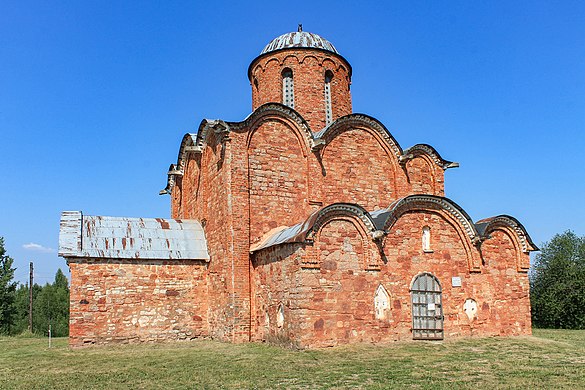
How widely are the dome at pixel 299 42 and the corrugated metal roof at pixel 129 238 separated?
7.34 meters

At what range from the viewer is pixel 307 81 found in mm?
19438

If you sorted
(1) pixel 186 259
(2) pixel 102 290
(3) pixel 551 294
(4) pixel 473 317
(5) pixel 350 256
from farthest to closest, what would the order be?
(3) pixel 551 294 < (1) pixel 186 259 < (2) pixel 102 290 < (4) pixel 473 317 < (5) pixel 350 256

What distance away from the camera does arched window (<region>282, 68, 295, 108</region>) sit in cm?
1934

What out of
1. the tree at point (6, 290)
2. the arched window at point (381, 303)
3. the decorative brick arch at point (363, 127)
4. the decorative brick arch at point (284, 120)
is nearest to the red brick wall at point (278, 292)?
the arched window at point (381, 303)

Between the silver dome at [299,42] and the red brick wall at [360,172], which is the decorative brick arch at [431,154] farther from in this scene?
the silver dome at [299,42]

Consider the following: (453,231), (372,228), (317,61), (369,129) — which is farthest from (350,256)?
(317,61)

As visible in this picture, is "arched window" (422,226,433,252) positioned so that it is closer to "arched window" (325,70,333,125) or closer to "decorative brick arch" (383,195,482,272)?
"decorative brick arch" (383,195,482,272)

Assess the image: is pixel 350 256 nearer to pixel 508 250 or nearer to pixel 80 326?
pixel 508 250

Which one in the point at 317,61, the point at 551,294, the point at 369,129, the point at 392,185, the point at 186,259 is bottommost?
the point at 551,294

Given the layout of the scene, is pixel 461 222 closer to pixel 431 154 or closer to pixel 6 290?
pixel 431 154

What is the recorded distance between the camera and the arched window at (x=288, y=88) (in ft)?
63.5

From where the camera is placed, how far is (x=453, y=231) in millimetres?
14891

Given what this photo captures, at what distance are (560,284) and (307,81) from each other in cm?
1662

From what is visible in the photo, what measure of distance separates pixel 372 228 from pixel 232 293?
4.40 m
